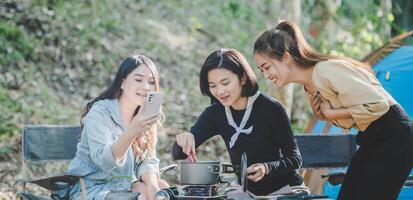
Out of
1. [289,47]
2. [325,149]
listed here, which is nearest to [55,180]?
[289,47]

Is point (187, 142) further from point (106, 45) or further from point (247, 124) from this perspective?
point (106, 45)

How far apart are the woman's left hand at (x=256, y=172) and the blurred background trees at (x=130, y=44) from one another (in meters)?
3.54

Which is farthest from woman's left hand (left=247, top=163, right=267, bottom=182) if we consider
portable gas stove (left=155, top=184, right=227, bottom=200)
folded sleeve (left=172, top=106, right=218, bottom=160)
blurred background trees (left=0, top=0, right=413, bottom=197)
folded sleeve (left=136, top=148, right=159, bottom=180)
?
blurred background trees (left=0, top=0, right=413, bottom=197)

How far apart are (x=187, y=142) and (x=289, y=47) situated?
2.34 ft

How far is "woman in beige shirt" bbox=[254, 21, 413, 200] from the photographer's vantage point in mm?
3477

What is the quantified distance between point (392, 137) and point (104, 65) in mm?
5493

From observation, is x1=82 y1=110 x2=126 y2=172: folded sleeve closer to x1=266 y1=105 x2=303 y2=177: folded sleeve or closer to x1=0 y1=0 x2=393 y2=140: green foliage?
x1=266 y1=105 x2=303 y2=177: folded sleeve

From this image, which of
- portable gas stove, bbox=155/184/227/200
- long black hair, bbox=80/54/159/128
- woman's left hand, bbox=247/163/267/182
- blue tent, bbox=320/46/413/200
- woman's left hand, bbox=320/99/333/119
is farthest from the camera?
blue tent, bbox=320/46/413/200

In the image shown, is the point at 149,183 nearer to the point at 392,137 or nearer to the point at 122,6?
the point at 392,137

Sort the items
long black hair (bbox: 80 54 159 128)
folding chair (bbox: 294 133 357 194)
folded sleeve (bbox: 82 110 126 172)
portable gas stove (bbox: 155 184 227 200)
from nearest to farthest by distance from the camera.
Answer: portable gas stove (bbox: 155 184 227 200) → folded sleeve (bbox: 82 110 126 172) → long black hair (bbox: 80 54 159 128) → folding chair (bbox: 294 133 357 194)

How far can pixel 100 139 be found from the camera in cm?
420

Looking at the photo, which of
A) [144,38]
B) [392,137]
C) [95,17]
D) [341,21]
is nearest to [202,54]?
[144,38]

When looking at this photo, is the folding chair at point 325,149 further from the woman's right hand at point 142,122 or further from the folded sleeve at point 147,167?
the woman's right hand at point 142,122

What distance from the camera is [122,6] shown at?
10102 mm
